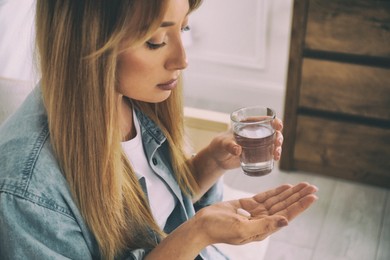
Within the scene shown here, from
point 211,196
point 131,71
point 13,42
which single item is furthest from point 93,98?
point 13,42

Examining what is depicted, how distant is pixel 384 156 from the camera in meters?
2.15

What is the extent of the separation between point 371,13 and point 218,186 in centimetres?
93

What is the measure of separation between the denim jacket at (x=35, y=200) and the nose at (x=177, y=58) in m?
0.25

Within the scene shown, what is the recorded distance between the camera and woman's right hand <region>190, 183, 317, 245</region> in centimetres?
96

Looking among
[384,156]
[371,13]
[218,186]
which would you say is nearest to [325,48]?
[371,13]

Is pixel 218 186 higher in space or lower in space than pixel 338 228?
higher

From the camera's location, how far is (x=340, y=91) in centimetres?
205

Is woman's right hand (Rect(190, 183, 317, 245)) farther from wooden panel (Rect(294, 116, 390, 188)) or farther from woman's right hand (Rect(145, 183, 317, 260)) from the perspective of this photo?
wooden panel (Rect(294, 116, 390, 188))

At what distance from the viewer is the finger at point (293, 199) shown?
3.52ft

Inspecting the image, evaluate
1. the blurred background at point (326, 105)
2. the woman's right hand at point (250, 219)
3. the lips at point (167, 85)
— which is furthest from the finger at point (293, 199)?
the blurred background at point (326, 105)

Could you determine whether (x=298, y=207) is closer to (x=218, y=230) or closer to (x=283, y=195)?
(x=283, y=195)

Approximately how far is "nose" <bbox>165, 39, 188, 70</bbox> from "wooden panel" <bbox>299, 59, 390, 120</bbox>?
117cm

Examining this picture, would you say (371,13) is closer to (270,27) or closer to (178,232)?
(270,27)

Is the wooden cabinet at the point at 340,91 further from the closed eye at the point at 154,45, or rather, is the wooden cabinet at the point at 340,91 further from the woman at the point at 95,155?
the closed eye at the point at 154,45
